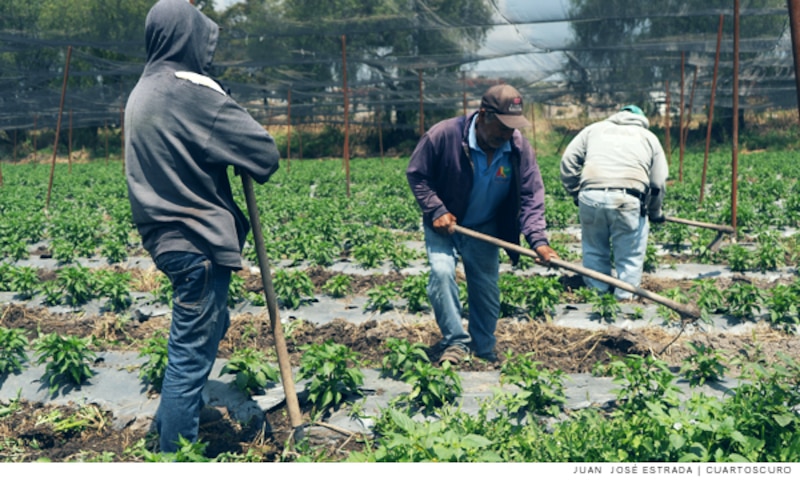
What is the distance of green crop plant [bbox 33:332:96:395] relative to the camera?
4199mm

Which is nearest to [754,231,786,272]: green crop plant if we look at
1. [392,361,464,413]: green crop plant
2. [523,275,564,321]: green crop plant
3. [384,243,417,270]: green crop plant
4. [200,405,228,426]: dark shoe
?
[523,275,564,321]: green crop plant

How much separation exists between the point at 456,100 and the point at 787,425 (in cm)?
2200

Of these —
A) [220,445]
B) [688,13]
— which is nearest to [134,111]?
[220,445]

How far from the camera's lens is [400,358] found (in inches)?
161

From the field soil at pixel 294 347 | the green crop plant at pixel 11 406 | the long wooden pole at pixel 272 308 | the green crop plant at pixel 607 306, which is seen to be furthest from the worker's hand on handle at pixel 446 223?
the green crop plant at pixel 11 406

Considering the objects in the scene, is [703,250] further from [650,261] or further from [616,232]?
[616,232]

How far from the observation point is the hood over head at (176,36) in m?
3.22

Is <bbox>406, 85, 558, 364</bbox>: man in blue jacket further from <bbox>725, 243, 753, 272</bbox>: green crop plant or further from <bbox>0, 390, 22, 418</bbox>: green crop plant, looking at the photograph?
<bbox>725, 243, 753, 272</bbox>: green crop plant

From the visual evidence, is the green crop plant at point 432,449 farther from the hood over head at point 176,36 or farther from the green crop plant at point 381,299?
the green crop plant at point 381,299

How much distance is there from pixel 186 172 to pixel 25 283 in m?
4.12

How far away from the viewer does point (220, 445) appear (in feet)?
12.2

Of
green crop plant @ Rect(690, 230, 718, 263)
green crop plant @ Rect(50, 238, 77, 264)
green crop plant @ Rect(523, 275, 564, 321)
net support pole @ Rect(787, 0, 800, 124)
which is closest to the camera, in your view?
net support pole @ Rect(787, 0, 800, 124)

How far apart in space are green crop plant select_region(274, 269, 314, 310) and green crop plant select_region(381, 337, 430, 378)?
1.97 m

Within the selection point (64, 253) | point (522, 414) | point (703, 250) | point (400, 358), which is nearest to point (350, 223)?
point (64, 253)
